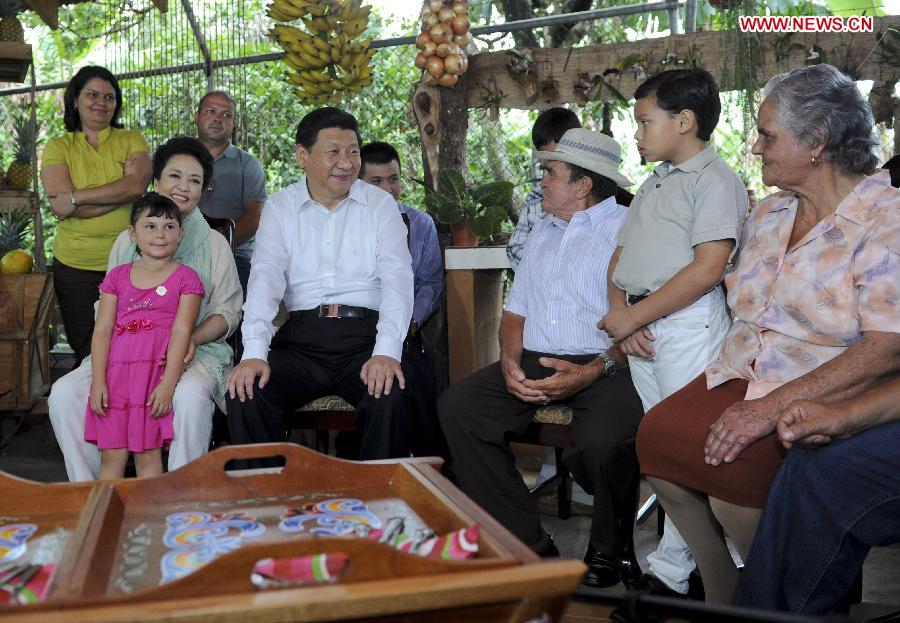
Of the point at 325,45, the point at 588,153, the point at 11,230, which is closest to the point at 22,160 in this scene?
the point at 11,230

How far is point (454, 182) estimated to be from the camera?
4.29 meters

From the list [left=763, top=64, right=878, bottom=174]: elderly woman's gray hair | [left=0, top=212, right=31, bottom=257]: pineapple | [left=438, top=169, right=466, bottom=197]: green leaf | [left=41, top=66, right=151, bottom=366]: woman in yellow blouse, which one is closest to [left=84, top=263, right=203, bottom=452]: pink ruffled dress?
[left=41, top=66, right=151, bottom=366]: woman in yellow blouse

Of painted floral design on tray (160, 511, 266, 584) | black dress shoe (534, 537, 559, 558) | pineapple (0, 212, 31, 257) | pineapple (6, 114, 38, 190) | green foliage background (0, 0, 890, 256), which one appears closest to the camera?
painted floral design on tray (160, 511, 266, 584)

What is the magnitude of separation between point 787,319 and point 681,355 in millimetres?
472

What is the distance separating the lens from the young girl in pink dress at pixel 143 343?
306cm

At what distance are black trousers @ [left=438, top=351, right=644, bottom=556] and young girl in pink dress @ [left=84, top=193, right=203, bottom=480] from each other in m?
0.87

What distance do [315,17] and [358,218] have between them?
195 centimetres

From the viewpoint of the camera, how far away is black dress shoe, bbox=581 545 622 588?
2799 millimetres

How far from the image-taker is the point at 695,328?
2.73 m

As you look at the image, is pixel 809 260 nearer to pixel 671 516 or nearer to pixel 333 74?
pixel 671 516

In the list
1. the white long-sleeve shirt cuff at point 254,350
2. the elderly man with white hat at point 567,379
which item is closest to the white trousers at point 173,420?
the white long-sleeve shirt cuff at point 254,350

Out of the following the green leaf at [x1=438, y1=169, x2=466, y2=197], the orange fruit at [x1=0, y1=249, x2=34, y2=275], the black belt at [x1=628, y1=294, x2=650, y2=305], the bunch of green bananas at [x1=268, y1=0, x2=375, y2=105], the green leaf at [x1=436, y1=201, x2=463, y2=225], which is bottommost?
the black belt at [x1=628, y1=294, x2=650, y2=305]

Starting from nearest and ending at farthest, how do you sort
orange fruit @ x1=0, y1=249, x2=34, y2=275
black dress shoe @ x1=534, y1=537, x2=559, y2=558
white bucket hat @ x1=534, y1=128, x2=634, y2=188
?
black dress shoe @ x1=534, y1=537, x2=559, y2=558 → white bucket hat @ x1=534, y1=128, x2=634, y2=188 → orange fruit @ x1=0, y1=249, x2=34, y2=275

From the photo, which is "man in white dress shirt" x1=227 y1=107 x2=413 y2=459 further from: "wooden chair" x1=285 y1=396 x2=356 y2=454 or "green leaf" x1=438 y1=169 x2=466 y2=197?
"green leaf" x1=438 y1=169 x2=466 y2=197
